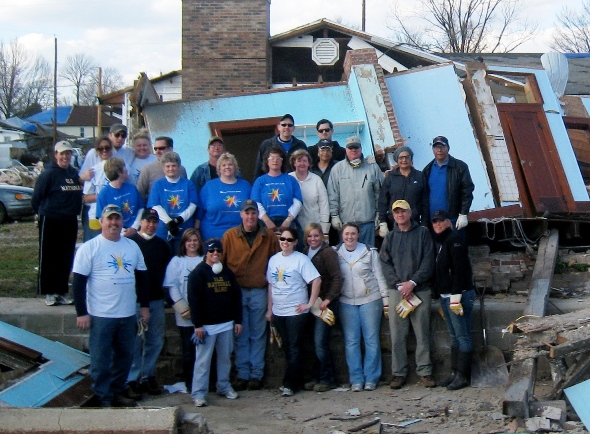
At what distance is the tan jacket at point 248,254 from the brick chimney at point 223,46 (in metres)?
9.78

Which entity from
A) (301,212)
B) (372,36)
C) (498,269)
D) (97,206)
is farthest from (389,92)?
(372,36)

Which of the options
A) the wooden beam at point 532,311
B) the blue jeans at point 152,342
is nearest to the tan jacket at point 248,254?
the blue jeans at point 152,342

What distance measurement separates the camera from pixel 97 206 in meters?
7.81

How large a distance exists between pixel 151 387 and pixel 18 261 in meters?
5.43

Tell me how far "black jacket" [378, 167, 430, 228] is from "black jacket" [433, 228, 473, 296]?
660 millimetres

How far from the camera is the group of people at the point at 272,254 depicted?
760cm

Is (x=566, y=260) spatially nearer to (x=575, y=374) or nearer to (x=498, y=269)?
(x=498, y=269)

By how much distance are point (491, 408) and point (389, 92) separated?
603 centimetres

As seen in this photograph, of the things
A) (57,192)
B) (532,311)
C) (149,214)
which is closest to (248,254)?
(149,214)

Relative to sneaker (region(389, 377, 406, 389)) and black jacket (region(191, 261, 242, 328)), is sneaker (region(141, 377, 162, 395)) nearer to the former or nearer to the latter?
black jacket (region(191, 261, 242, 328))

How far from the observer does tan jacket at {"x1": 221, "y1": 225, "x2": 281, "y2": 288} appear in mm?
7844

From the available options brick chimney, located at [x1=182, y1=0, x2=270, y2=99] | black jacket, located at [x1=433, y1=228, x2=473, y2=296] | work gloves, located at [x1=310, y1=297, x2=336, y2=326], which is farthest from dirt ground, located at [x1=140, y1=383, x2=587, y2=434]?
brick chimney, located at [x1=182, y1=0, x2=270, y2=99]

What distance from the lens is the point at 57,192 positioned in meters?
8.33

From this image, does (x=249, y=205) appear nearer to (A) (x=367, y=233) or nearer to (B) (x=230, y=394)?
(A) (x=367, y=233)
